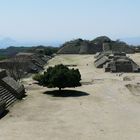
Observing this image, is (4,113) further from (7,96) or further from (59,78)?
(59,78)

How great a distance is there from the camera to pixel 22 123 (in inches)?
1095

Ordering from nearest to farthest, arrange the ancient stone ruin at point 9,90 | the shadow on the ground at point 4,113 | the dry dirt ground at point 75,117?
the dry dirt ground at point 75,117, the shadow on the ground at point 4,113, the ancient stone ruin at point 9,90

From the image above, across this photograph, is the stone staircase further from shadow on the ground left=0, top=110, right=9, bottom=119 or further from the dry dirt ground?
shadow on the ground left=0, top=110, right=9, bottom=119

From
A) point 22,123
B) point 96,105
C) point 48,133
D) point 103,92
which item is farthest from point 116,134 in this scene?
point 103,92

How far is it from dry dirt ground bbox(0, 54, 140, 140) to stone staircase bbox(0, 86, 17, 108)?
792 mm

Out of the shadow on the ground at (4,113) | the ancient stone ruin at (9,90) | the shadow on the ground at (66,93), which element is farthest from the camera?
the shadow on the ground at (66,93)

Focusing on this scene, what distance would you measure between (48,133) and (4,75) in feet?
52.3

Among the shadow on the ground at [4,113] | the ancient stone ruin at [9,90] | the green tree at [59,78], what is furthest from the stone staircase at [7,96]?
the green tree at [59,78]

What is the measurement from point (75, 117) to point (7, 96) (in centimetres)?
825

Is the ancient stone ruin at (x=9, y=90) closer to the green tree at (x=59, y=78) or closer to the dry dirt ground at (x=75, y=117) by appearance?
the dry dirt ground at (x=75, y=117)

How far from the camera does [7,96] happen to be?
35.7 meters

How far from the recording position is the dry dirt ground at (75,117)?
25000 millimetres

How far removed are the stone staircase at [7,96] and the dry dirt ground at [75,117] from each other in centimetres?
79

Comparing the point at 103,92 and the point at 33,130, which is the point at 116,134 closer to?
the point at 33,130
